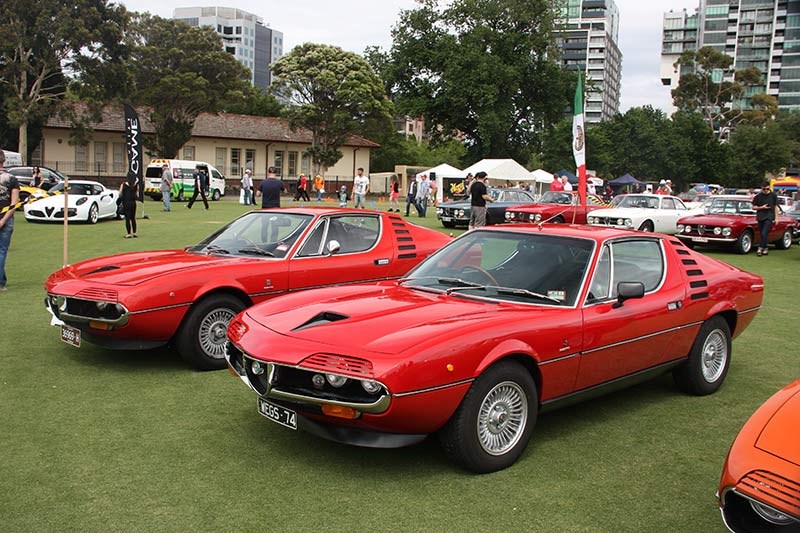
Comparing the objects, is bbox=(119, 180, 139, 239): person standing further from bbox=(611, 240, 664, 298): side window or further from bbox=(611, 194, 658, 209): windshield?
bbox=(611, 240, 664, 298): side window

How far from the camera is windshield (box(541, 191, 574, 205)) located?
2292 centimetres

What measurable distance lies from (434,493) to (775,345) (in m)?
5.50

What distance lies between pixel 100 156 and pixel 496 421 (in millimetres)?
50306

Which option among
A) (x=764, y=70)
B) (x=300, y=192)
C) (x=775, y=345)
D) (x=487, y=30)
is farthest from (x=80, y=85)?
(x=764, y=70)

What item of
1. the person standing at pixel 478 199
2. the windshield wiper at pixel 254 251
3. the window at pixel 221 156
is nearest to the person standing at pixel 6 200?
the windshield wiper at pixel 254 251

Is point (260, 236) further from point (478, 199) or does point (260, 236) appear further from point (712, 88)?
point (712, 88)

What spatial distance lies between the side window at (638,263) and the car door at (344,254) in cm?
290

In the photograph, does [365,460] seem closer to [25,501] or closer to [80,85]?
[25,501]

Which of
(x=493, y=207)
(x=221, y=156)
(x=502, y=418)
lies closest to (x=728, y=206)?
(x=493, y=207)

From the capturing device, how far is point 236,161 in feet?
180

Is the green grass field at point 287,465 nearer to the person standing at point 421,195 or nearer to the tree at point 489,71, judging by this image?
the person standing at point 421,195

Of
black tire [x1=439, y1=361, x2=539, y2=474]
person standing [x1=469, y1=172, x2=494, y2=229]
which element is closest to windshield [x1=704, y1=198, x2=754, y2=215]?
person standing [x1=469, y1=172, x2=494, y2=229]

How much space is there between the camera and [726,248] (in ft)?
62.7

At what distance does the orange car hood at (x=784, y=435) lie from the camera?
2.86 meters
